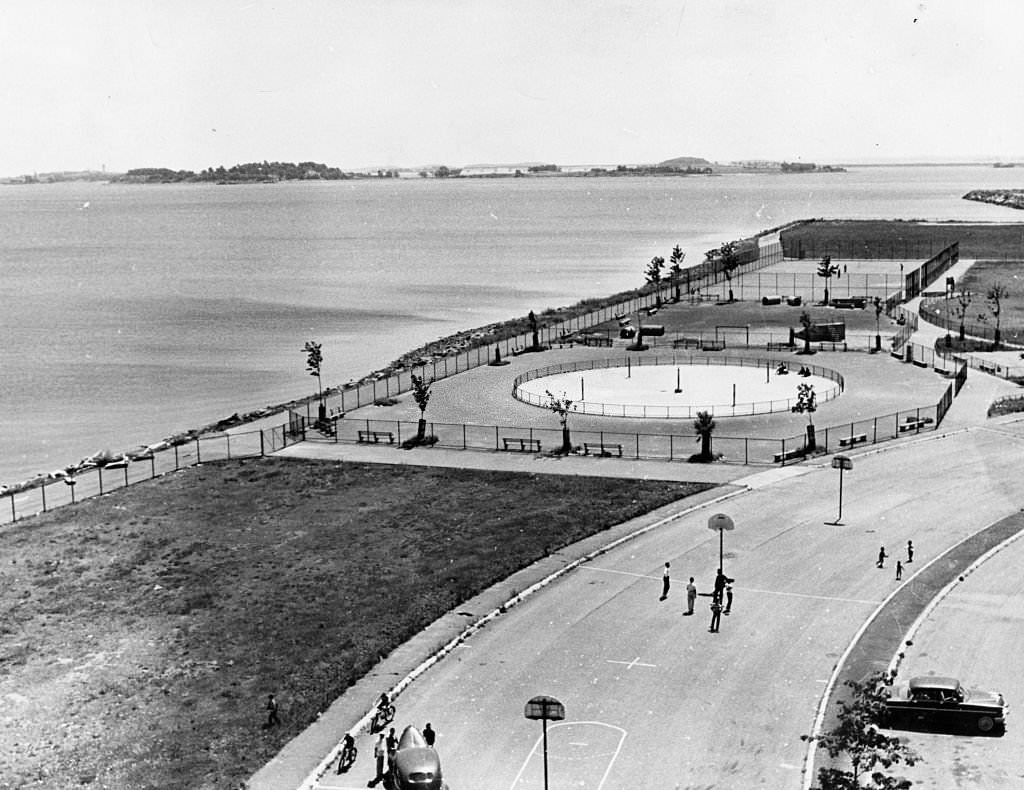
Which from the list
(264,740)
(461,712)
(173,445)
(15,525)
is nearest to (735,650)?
(461,712)

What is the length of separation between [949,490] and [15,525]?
3353cm

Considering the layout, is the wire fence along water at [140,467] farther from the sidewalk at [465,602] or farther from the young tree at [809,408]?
the young tree at [809,408]

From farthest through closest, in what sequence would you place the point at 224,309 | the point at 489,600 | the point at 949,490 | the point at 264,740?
1. the point at 224,309
2. the point at 949,490
3. the point at 489,600
4. the point at 264,740


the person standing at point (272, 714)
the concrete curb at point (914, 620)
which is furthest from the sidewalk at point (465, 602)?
the concrete curb at point (914, 620)

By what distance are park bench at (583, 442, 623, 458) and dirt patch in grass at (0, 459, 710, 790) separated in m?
4.16

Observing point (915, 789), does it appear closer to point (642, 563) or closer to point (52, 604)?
point (642, 563)

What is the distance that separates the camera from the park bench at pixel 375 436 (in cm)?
5715

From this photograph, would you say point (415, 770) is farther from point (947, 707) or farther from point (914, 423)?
point (914, 423)

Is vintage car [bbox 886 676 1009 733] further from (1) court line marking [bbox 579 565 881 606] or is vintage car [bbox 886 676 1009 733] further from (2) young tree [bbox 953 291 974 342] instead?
(2) young tree [bbox 953 291 974 342]

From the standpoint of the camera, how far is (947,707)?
26.4 metres

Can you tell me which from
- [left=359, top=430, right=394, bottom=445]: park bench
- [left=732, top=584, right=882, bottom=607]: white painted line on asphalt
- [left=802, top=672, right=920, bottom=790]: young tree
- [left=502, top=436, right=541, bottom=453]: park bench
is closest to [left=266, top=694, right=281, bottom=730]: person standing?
[left=802, top=672, right=920, bottom=790]: young tree

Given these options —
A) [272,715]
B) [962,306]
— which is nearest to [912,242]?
[962,306]

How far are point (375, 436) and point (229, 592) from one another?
20.6 metres

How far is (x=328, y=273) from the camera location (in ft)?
591
